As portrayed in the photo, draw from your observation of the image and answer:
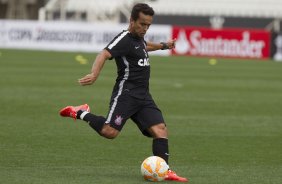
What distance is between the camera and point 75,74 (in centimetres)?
2689

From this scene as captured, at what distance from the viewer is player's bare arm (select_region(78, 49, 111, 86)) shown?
9070 mm

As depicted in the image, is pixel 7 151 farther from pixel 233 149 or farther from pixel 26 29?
pixel 26 29

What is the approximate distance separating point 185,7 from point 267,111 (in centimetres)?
4064

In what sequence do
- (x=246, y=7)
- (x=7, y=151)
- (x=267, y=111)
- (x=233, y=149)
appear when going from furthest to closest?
(x=246, y=7) → (x=267, y=111) → (x=233, y=149) → (x=7, y=151)

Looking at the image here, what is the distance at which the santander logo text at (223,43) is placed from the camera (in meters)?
41.5

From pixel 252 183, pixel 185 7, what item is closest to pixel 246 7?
pixel 185 7

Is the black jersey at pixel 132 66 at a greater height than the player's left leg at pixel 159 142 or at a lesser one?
greater

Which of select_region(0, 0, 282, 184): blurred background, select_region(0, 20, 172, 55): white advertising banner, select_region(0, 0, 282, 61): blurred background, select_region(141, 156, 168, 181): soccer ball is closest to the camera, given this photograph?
select_region(141, 156, 168, 181): soccer ball

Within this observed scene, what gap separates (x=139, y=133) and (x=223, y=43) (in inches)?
1124

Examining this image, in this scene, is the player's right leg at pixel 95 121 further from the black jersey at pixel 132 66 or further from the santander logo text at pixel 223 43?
the santander logo text at pixel 223 43

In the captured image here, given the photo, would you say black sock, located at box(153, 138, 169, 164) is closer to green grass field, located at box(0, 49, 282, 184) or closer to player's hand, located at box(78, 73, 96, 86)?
green grass field, located at box(0, 49, 282, 184)

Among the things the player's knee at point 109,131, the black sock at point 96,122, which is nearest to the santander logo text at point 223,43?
the black sock at point 96,122

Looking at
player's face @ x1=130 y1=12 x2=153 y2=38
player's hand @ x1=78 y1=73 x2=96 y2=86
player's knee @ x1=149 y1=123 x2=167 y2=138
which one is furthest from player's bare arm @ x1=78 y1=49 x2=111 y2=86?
player's knee @ x1=149 y1=123 x2=167 y2=138

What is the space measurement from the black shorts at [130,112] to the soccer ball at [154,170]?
524 millimetres
